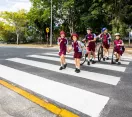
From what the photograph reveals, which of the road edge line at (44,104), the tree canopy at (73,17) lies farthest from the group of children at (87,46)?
the tree canopy at (73,17)

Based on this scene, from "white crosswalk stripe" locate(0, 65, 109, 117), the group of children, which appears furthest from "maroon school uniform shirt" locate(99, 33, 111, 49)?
"white crosswalk stripe" locate(0, 65, 109, 117)

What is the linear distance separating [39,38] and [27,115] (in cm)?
4260

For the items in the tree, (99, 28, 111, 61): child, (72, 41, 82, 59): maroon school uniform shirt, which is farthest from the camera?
the tree

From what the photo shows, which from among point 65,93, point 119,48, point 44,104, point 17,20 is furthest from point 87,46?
point 17,20

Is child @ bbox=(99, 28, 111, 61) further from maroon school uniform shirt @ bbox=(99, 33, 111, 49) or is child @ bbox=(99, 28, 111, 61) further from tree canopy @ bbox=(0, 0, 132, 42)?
tree canopy @ bbox=(0, 0, 132, 42)

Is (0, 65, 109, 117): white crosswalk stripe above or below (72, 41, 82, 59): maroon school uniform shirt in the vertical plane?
below

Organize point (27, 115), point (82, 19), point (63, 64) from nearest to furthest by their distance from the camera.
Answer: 1. point (27, 115)
2. point (63, 64)
3. point (82, 19)

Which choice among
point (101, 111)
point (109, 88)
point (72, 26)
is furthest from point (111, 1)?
point (101, 111)

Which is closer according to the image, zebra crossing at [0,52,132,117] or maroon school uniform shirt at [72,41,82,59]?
zebra crossing at [0,52,132,117]

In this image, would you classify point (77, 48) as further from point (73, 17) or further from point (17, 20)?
point (17, 20)

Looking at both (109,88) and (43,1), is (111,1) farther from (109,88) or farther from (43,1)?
(109,88)

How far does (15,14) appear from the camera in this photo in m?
47.0

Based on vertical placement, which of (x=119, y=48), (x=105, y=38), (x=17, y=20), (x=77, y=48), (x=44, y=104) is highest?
(x=17, y=20)

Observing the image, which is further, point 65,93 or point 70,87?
point 70,87
